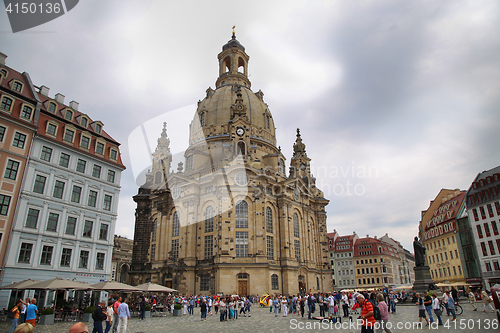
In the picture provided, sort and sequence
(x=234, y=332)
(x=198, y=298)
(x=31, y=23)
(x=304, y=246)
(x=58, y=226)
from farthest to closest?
1. (x=304, y=246)
2. (x=198, y=298)
3. (x=58, y=226)
4. (x=234, y=332)
5. (x=31, y=23)

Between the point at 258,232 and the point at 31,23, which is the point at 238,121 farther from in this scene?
the point at 31,23

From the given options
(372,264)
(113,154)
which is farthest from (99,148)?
(372,264)

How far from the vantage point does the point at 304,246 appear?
53.3 metres

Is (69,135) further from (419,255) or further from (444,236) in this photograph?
(444,236)

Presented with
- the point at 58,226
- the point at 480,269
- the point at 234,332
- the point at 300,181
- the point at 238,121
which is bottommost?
the point at 234,332

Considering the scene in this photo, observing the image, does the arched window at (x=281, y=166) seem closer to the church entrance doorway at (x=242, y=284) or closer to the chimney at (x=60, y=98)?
the church entrance doorway at (x=242, y=284)

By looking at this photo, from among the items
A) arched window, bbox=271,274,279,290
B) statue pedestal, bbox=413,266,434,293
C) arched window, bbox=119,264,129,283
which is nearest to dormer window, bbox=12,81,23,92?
arched window, bbox=271,274,279,290

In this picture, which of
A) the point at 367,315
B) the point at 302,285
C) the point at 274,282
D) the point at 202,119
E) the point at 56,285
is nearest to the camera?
the point at 367,315

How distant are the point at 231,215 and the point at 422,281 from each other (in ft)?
78.5

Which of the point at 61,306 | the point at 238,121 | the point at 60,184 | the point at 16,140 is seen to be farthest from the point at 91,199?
the point at 238,121

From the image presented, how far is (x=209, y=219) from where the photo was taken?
46812 mm

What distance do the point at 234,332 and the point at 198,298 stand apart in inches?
1011

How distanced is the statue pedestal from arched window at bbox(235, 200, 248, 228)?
22.1 m

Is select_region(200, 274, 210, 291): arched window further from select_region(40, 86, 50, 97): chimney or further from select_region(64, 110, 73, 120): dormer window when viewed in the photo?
select_region(40, 86, 50, 97): chimney
